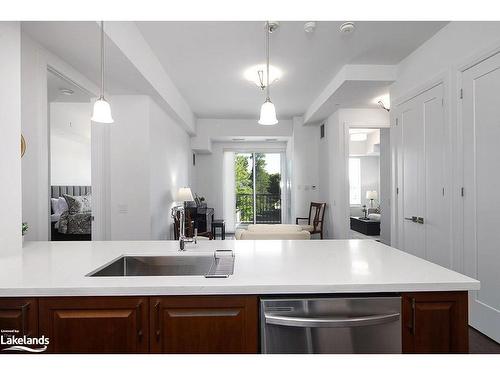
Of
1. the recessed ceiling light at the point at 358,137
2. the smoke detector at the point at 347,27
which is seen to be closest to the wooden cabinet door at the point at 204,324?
the smoke detector at the point at 347,27

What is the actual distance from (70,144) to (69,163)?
45 centimetres

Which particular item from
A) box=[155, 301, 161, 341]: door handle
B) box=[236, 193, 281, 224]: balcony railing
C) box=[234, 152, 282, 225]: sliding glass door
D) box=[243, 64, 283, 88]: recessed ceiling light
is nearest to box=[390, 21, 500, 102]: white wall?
box=[243, 64, 283, 88]: recessed ceiling light

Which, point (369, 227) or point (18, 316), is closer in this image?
point (18, 316)

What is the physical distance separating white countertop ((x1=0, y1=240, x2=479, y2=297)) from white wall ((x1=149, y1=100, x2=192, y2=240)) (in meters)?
2.05

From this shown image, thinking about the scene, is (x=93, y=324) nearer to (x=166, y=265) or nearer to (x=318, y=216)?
(x=166, y=265)

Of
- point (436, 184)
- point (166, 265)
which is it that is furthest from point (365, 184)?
point (166, 265)

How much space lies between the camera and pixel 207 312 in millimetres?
1095

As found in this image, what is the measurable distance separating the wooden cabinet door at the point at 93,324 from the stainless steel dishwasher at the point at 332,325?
507 millimetres

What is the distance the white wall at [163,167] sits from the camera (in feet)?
12.0

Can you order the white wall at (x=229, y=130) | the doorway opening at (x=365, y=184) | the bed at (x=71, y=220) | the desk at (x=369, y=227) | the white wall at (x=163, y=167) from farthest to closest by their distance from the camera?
the doorway opening at (x=365, y=184), the white wall at (x=229, y=130), the desk at (x=369, y=227), the bed at (x=71, y=220), the white wall at (x=163, y=167)

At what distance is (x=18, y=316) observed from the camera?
1.06 metres

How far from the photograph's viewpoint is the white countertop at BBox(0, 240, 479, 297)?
1075 mm

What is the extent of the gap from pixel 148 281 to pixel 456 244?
260cm

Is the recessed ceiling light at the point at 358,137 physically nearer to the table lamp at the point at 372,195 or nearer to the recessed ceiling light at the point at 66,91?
the table lamp at the point at 372,195
